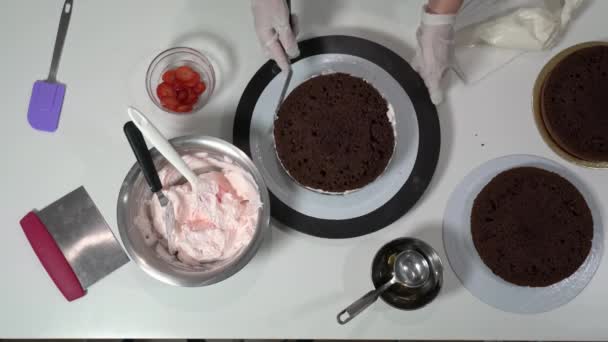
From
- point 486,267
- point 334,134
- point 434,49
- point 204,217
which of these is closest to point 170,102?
point 204,217

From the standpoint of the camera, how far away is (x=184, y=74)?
982 millimetres

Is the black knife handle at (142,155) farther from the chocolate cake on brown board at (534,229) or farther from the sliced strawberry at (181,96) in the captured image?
the chocolate cake on brown board at (534,229)

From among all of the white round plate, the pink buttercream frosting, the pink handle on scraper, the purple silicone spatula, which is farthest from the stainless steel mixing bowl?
the white round plate

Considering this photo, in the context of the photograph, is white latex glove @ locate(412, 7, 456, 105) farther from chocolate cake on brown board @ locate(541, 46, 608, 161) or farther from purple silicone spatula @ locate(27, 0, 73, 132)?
purple silicone spatula @ locate(27, 0, 73, 132)

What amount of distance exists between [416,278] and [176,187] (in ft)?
1.91

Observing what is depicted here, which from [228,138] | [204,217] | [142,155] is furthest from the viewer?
[228,138]

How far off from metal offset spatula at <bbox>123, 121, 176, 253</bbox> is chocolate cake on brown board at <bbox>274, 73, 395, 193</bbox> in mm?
270

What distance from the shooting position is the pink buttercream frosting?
89cm

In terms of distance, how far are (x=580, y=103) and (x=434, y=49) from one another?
0.35 m

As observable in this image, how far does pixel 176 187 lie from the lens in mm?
911

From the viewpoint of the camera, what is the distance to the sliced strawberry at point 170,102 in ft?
3.19

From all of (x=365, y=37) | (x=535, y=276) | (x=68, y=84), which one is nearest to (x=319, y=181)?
(x=365, y=37)

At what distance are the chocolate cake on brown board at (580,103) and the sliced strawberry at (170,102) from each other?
2.83 ft

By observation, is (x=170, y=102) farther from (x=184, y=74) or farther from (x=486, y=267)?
(x=486, y=267)
